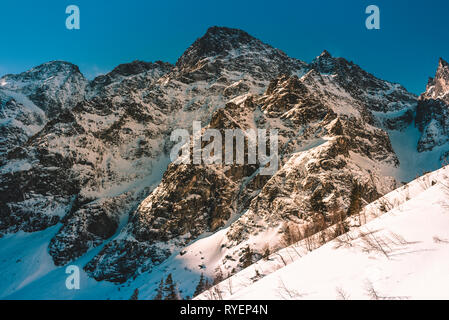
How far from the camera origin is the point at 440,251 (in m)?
3.30

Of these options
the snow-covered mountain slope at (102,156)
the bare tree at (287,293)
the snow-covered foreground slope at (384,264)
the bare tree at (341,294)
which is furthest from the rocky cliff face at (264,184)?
the bare tree at (341,294)

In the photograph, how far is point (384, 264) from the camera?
3473 mm

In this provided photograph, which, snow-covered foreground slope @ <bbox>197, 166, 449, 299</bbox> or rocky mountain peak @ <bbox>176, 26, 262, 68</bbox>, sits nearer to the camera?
snow-covered foreground slope @ <bbox>197, 166, 449, 299</bbox>

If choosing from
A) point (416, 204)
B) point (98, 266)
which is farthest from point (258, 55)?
point (416, 204)

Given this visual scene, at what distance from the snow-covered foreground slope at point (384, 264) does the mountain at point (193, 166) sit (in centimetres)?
3823

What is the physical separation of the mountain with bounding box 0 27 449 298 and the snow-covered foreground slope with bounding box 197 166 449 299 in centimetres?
3823

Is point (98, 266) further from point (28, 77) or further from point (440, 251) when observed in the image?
point (28, 77)

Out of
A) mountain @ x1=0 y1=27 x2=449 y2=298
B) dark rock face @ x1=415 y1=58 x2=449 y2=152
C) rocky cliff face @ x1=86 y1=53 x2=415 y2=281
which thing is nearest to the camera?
→ rocky cliff face @ x1=86 y1=53 x2=415 y2=281

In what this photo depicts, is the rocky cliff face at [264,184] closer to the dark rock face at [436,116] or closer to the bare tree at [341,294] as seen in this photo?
the dark rock face at [436,116]

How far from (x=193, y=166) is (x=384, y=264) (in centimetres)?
6357

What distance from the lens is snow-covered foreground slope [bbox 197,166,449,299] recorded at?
9.72 feet

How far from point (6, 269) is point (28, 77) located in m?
135

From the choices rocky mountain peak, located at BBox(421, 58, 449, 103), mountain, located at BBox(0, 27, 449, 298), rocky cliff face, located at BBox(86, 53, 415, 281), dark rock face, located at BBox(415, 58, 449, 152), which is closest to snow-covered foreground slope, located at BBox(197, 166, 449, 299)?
mountain, located at BBox(0, 27, 449, 298)

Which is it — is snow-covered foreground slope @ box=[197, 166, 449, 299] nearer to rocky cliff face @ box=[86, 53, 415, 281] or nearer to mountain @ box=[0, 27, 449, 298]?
mountain @ box=[0, 27, 449, 298]
